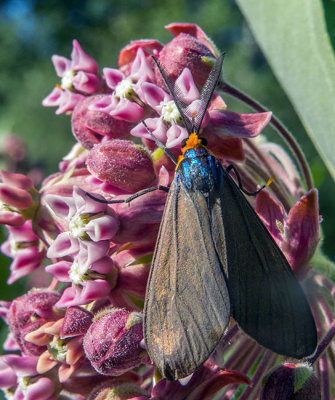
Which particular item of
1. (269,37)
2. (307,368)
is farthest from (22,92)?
(307,368)

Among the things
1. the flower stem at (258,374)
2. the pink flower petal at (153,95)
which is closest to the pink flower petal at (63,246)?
the pink flower petal at (153,95)

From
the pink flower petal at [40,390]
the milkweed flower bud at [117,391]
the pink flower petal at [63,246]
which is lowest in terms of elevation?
the milkweed flower bud at [117,391]

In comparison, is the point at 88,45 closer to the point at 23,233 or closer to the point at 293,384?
the point at 23,233

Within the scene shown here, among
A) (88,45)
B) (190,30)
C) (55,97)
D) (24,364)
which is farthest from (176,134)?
(88,45)

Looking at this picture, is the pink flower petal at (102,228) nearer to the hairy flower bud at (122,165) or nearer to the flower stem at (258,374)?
the hairy flower bud at (122,165)

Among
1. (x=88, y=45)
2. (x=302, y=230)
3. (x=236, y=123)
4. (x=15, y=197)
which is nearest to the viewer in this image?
(x=302, y=230)

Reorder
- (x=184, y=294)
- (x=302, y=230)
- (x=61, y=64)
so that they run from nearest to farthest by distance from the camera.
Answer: (x=184, y=294)
(x=302, y=230)
(x=61, y=64)

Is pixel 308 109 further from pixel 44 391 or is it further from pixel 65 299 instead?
pixel 44 391
